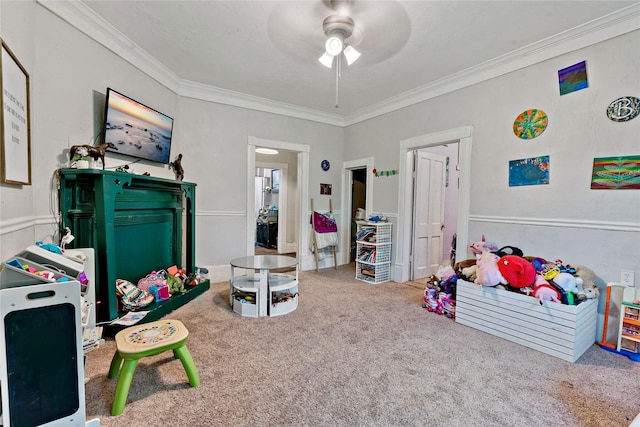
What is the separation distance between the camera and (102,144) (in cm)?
257

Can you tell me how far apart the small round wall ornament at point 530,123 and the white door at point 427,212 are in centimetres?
134

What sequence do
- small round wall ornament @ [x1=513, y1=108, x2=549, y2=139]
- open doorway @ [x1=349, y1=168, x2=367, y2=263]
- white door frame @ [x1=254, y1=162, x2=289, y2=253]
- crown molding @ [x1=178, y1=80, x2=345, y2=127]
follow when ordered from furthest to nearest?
white door frame @ [x1=254, y1=162, x2=289, y2=253] < open doorway @ [x1=349, y1=168, x2=367, y2=263] < crown molding @ [x1=178, y1=80, x2=345, y2=127] < small round wall ornament @ [x1=513, y1=108, x2=549, y2=139]

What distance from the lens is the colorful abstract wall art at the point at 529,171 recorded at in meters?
2.74

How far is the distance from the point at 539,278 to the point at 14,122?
388 centimetres

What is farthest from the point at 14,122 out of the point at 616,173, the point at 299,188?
the point at 616,173

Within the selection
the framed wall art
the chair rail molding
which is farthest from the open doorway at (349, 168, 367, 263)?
the framed wall art

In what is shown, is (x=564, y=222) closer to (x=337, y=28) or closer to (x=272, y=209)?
(x=337, y=28)

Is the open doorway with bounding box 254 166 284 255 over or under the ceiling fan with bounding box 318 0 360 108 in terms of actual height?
under

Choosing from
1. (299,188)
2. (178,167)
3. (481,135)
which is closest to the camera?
(481,135)

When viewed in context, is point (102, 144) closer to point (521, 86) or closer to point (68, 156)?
point (68, 156)

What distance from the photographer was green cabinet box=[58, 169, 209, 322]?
226 cm

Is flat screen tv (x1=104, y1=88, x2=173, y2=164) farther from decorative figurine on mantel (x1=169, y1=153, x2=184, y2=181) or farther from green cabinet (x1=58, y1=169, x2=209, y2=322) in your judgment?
green cabinet (x1=58, y1=169, x2=209, y2=322)

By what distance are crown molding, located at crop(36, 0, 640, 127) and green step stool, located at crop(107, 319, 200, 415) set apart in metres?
2.53

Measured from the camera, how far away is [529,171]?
9.32 feet
